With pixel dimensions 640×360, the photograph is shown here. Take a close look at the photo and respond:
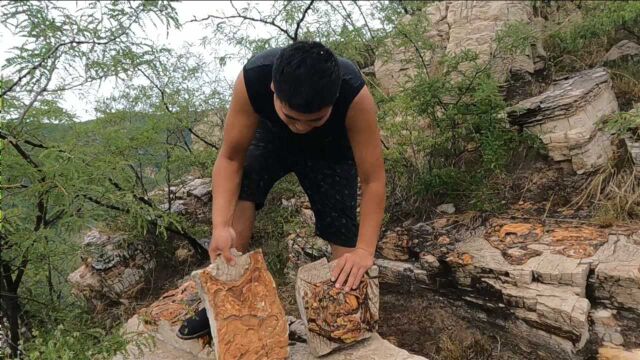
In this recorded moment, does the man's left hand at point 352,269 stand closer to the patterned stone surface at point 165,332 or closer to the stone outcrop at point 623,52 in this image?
the patterned stone surface at point 165,332

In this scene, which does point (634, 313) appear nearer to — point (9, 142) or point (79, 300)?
point (9, 142)

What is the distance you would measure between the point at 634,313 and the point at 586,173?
1243mm

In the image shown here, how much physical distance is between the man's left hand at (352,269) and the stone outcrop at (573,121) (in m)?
2.09

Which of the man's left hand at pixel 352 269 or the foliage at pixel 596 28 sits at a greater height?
the foliage at pixel 596 28

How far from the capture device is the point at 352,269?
8.59 feet

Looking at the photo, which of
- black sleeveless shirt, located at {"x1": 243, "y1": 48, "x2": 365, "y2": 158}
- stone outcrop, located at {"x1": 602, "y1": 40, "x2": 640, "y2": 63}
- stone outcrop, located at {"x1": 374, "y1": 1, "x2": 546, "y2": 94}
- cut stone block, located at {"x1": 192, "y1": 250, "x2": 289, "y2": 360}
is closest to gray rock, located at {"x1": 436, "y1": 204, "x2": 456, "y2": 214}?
stone outcrop, located at {"x1": 374, "y1": 1, "x2": 546, "y2": 94}

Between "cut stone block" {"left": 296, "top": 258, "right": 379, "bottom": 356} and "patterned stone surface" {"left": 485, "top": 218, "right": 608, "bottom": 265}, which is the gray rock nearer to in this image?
"patterned stone surface" {"left": 485, "top": 218, "right": 608, "bottom": 265}

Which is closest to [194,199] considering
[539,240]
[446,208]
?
[446,208]

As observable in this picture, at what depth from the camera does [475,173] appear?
13.4ft

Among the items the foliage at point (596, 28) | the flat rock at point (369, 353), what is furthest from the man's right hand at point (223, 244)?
the foliage at point (596, 28)

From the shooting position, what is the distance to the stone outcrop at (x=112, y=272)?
4.74 m

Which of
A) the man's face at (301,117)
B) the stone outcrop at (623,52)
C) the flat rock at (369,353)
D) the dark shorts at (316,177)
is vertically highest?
the stone outcrop at (623,52)

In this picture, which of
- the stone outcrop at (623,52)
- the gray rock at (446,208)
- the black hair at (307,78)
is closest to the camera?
the black hair at (307,78)

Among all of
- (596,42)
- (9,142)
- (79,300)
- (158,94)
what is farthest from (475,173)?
(79,300)
